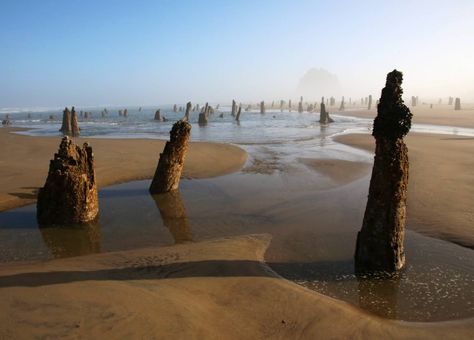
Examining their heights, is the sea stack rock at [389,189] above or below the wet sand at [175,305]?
above

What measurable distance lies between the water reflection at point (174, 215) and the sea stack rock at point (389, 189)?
11.8 feet

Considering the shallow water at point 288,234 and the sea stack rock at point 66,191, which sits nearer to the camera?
the shallow water at point 288,234

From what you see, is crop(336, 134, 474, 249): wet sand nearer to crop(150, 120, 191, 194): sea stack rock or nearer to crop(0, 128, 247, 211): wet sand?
crop(150, 120, 191, 194): sea stack rock

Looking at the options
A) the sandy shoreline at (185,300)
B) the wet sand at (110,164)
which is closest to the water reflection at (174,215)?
the sandy shoreline at (185,300)

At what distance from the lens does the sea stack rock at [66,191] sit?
26.8 ft

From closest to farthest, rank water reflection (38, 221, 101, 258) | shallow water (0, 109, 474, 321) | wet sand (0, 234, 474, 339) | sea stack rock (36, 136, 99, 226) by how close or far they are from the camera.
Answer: wet sand (0, 234, 474, 339) → shallow water (0, 109, 474, 321) → water reflection (38, 221, 101, 258) → sea stack rock (36, 136, 99, 226)

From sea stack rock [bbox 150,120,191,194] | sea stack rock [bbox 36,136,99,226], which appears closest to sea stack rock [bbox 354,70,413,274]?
sea stack rock [bbox 36,136,99,226]

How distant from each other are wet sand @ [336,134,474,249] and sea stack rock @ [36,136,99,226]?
736 cm

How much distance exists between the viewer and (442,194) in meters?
10.4

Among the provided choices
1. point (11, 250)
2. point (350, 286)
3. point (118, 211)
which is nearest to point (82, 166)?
point (118, 211)


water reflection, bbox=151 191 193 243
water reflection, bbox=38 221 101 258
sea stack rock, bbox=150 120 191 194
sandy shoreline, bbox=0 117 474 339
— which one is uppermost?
sea stack rock, bbox=150 120 191 194

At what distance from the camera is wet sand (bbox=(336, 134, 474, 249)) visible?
7.81 m

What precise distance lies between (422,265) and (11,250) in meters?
7.35

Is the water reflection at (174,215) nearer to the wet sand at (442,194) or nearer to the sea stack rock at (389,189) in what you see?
the sea stack rock at (389,189)
